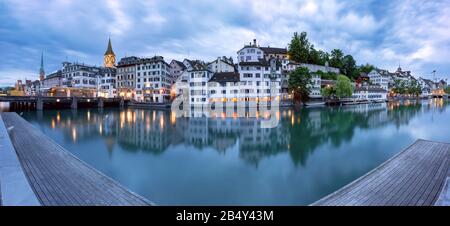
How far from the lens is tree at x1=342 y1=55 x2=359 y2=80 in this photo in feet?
313

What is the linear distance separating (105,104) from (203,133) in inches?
1988

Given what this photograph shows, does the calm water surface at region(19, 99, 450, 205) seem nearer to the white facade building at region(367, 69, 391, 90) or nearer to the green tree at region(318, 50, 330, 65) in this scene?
Result: the green tree at region(318, 50, 330, 65)

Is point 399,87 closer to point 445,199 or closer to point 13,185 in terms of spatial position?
point 445,199

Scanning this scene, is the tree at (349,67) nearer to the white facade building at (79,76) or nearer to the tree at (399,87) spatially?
the tree at (399,87)

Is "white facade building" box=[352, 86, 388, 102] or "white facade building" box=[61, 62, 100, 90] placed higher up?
"white facade building" box=[61, 62, 100, 90]

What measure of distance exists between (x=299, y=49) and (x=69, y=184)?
85859 mm

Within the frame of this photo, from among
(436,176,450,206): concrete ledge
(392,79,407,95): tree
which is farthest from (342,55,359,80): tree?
(436,176,450,206): concrete ledge

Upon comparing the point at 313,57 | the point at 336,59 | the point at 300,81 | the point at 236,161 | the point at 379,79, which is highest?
the point at 336,59

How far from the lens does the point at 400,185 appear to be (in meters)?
7.58

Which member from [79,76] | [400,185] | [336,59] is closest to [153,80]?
[79,76]

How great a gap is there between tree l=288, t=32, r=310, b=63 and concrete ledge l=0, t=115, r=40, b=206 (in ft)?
276

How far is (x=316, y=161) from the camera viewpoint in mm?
13539

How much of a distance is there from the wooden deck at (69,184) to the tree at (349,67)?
10442 centimetres
